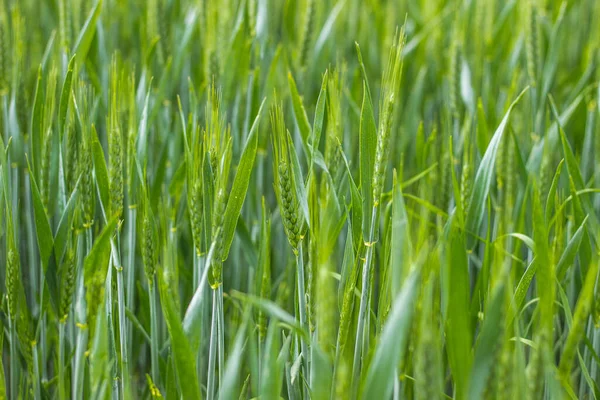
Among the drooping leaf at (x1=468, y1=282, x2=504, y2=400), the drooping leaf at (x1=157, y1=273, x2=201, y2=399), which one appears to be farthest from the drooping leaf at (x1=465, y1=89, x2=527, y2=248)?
the drooping leaf at (x1=157, y1=273, x2=201, y2=399)

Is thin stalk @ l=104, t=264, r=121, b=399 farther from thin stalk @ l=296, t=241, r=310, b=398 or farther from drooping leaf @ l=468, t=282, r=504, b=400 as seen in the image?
drooping leaf @ l=468, t=282, r=504, b=400

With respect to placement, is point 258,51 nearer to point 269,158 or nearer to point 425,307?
point 269,158

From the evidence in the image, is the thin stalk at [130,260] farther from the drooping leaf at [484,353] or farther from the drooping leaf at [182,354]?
the drooping leaf at [484,353]

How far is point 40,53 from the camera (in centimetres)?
185

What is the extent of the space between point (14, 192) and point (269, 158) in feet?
1.69

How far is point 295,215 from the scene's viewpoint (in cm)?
85

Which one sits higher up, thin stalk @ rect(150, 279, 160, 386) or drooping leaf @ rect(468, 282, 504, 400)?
drooping leaf @ rect(468, 282, 504, 400)

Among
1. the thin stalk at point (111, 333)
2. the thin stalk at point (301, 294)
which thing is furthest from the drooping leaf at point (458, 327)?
the thin stalk at point (111, 333)

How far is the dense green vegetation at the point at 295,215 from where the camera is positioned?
728mm

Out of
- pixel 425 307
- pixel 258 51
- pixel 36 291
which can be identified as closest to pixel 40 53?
pixel 258 51

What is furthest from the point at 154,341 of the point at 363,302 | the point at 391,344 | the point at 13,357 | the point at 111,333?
the point at 391,344

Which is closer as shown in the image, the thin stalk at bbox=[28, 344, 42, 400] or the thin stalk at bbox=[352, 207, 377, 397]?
the thin stalk at bbox=[352, 207, 377, 397]

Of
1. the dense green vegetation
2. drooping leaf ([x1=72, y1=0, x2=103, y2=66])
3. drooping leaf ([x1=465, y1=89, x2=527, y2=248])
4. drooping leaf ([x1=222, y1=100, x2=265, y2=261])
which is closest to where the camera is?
the dense green vegetation

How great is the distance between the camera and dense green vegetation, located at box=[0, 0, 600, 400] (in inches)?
28.6
